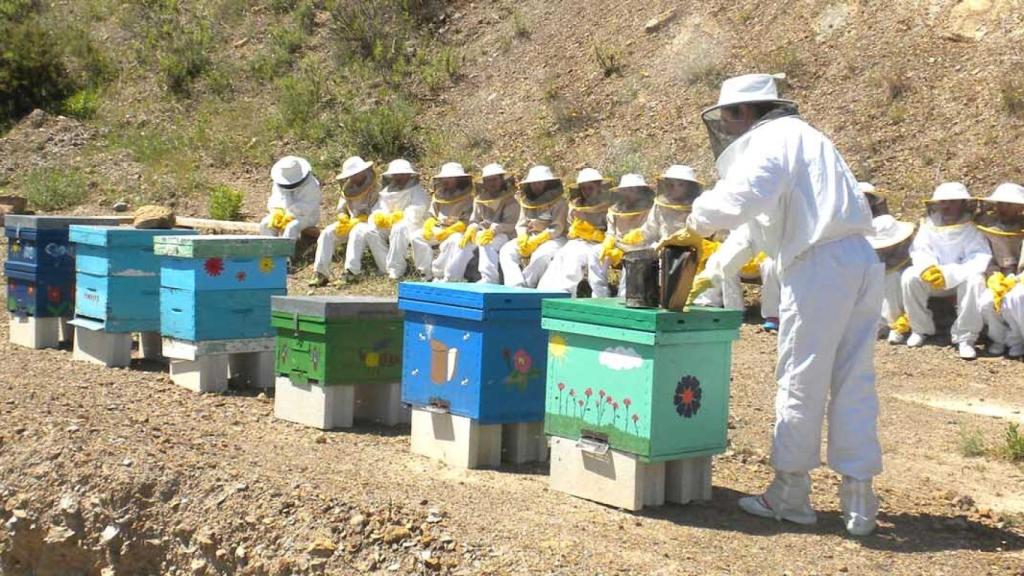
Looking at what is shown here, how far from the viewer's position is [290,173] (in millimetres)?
13023

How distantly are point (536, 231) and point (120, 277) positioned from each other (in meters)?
4.31

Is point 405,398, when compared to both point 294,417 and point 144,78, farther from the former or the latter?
point 144,78

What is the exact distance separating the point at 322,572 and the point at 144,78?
61.9ft

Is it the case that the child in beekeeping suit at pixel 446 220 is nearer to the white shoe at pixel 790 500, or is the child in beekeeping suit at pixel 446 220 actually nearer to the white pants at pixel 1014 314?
the white pants at pixel 1014 314

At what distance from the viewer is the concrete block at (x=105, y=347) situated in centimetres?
844

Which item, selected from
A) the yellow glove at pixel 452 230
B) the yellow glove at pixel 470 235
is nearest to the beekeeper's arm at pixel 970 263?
the yellow glove at pixel 470 235

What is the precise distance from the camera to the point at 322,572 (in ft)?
15.5

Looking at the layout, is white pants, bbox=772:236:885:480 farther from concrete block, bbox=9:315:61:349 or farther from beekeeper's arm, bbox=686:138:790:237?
concrete block, bbox=9:315:61:349

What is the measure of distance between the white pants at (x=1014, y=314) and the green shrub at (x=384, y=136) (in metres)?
9.33

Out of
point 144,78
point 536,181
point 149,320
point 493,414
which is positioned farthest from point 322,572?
point 144,78

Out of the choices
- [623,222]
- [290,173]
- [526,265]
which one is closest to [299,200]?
[290,173]

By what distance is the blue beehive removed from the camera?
18.8ft

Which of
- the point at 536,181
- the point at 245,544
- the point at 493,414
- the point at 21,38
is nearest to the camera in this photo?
the point at 245,544

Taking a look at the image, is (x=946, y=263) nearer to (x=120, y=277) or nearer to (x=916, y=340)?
(x=916, y=340)
